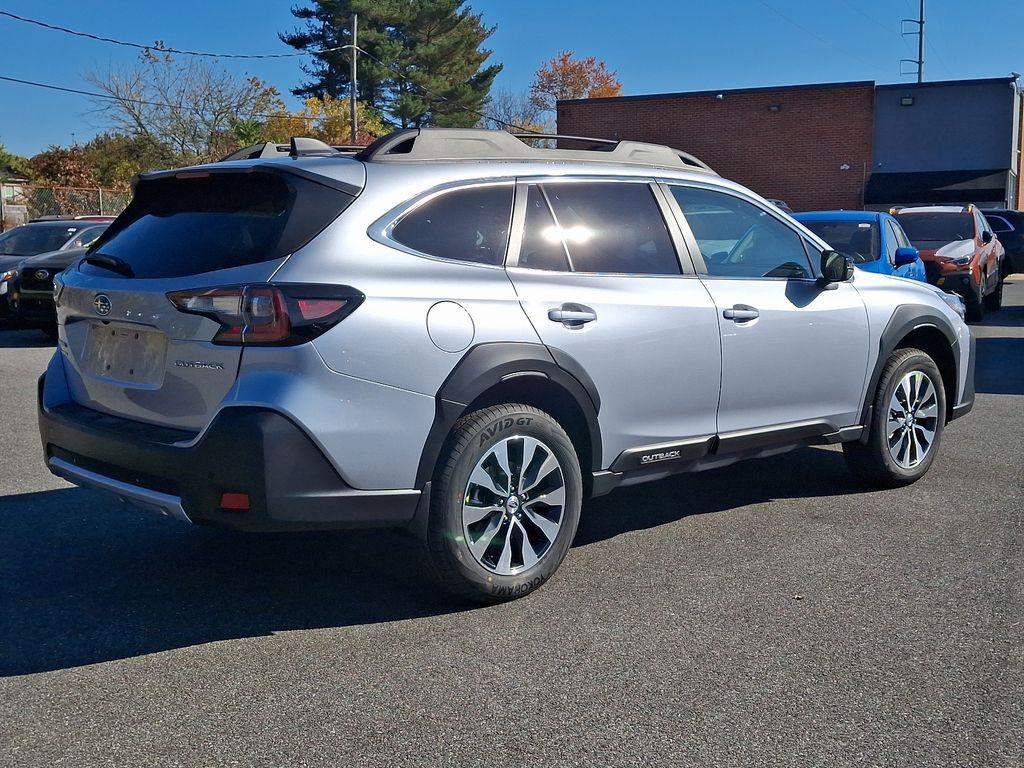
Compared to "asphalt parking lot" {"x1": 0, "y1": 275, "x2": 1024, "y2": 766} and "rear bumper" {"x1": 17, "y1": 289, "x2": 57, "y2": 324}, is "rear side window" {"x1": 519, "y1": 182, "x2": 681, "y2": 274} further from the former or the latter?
"rear bumper" {"x1": 17, "y1": 289, "x2": 57, "y2": 324}

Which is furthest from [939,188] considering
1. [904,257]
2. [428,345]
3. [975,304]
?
[428,345]

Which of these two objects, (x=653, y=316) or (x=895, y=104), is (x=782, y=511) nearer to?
(x=653, y=316)

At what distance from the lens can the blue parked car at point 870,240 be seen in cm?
1072

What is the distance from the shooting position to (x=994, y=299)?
758 inches

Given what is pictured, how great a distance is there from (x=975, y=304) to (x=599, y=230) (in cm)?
1295

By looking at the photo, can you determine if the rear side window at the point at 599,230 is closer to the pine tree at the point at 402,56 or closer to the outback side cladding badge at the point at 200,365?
the outback side cladding badge at the point at 200,365

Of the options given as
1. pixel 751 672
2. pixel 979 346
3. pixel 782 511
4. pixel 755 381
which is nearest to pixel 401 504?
pixel 751 672

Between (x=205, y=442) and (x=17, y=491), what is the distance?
2.96 metres

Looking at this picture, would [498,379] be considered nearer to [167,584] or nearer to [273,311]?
[273,311]

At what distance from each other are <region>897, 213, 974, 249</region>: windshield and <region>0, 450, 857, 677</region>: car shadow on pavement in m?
11.3

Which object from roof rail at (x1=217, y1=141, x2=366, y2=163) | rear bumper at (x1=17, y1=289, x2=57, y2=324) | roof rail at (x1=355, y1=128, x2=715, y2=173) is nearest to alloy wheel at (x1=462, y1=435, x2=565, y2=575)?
roof rail at (x1=355, y1=128, x2=715, y2=173)

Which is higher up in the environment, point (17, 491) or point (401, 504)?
point (401, 504)

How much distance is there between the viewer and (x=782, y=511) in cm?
598

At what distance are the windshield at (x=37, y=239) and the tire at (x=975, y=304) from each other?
12.7 meters
